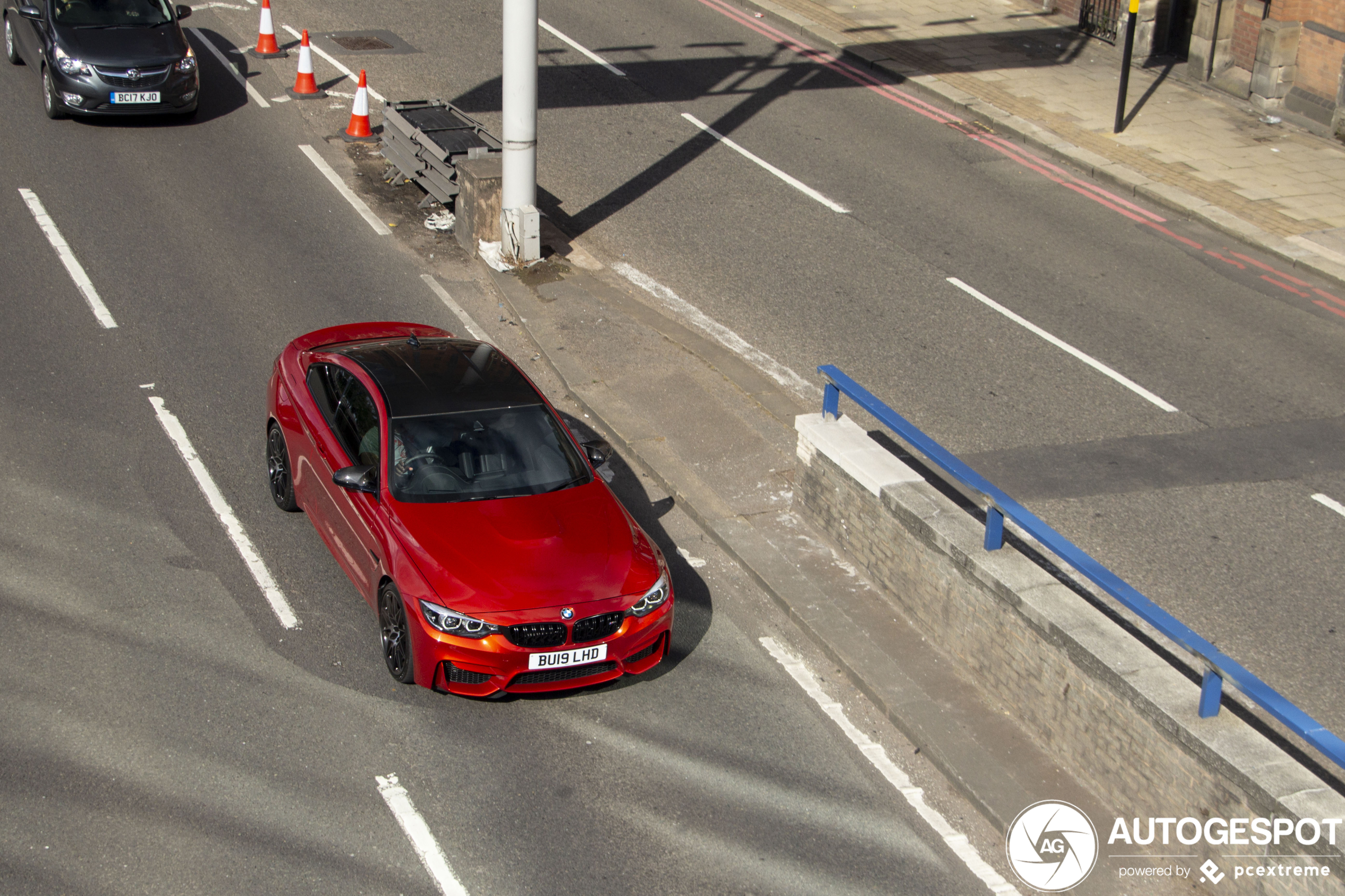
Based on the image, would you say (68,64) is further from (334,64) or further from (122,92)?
(334,64)

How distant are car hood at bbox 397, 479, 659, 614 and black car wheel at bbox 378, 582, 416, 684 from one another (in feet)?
1.00

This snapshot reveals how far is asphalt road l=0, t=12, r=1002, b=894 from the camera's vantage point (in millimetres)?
6371

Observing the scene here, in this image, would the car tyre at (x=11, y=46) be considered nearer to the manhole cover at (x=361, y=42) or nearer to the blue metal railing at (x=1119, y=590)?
the manhole cover at (x=361, y=42)

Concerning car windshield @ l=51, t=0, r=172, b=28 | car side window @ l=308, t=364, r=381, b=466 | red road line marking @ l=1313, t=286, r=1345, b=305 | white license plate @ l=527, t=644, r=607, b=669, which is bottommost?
white license plate @ l=527, t=644, r=607, b=669

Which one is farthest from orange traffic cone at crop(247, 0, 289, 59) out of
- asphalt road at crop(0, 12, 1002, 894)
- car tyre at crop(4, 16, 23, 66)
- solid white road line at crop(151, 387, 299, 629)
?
solid white road line at crop(151, 387, 299, 629)

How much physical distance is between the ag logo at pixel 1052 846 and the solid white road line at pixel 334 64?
45.9ft

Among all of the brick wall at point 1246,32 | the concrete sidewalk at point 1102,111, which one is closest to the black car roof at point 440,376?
the concrete sidewalk at point 1102,111

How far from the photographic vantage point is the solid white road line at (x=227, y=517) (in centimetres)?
823

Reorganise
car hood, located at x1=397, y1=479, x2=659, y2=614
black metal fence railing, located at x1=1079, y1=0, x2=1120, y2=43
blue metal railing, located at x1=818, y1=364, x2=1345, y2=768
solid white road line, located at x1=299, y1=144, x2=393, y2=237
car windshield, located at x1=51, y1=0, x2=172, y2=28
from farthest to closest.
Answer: black metal fence railing, located at x1=1079, y1=0, x2=1120, y2=43 → car windshield, located at x1=51, y1=0, x2=172, y2=28 → solid white road line, located at x1=299, y1=144, x2=393, y2=237 → car hood, located at x1=397, y1=479, x2=659, y2=614 → blue metal railing, located at x1=818, y1=364, x2=1345, y2=768

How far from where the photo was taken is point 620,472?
10195mm

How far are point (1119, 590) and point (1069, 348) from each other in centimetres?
639

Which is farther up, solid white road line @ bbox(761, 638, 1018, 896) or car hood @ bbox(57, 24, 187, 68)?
car hood @ bbox(57, 24, 187, 68)

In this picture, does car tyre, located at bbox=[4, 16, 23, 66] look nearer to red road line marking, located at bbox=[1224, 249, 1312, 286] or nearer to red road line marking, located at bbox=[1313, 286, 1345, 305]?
red road line marking, located at bbox=[1224, 249, 1312, 286]

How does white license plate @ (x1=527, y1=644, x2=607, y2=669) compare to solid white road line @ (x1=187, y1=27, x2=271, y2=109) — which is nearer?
white license plate @ (x1=527, y1=644, x2=607, y2=669)
